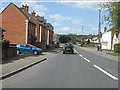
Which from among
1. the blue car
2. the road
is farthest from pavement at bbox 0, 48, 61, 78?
the blue car

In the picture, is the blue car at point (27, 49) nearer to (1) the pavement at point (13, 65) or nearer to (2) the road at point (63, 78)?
(1) the pavement at point (13, 65)

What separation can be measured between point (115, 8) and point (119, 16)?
6.98 feet

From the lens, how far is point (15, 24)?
6284 centimetres

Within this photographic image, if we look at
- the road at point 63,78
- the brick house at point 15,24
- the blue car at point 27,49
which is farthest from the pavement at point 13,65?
the brick house at point 15,24

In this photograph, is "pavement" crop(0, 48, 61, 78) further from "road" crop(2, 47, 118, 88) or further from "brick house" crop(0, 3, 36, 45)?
"brick house" crop(0, 3, 36, 45)

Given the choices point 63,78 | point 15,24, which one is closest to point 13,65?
point 63,78

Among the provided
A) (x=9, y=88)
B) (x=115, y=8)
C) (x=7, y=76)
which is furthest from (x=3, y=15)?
(x=9, y=88)

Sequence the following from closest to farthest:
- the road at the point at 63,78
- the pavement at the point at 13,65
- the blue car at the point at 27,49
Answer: the road at the point at 63,78 → the pavement at the point at 13,65 → the blue car at the point at 27,49

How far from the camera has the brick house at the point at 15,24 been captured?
202 feet

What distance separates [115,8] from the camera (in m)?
53.1

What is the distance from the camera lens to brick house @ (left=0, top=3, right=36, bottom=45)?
61.6m

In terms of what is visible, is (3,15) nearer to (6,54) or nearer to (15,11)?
(15,11)

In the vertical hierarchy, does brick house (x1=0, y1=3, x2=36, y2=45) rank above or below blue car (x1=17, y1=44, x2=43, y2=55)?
above

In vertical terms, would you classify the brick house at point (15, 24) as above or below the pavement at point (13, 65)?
above
